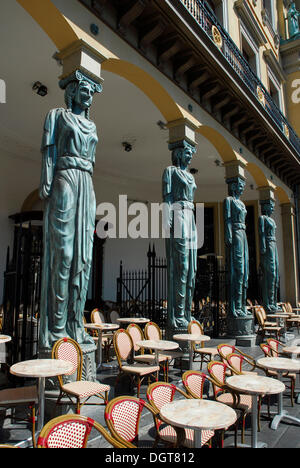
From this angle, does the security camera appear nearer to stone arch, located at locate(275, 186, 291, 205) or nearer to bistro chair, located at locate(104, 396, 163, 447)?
stone arch, located at locate(275, 186, 291, 205)

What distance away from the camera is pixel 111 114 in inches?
356

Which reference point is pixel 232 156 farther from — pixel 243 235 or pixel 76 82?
pixel 76 82

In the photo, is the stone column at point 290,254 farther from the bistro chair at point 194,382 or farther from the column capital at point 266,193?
the bistro chair at point 194,382

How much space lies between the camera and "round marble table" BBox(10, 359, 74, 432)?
319cm

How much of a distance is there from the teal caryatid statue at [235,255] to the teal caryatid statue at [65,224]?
5.32 m

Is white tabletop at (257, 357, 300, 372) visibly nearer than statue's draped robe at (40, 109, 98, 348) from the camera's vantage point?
No

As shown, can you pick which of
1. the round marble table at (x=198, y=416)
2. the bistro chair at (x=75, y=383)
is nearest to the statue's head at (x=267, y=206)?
the bistro chair at (x=75, y=383)

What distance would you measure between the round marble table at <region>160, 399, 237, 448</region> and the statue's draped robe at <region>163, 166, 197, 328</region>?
3.69 metres

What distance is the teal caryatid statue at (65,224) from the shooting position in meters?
4.25

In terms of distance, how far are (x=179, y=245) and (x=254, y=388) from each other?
342 cm

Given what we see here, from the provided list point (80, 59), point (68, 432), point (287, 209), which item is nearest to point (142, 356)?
point (68, 432)

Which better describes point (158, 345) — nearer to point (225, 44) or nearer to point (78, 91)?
point (78, 91)

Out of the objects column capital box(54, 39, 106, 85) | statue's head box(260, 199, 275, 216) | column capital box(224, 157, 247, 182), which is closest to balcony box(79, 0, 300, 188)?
column capital box(54, 39, 106, 85)

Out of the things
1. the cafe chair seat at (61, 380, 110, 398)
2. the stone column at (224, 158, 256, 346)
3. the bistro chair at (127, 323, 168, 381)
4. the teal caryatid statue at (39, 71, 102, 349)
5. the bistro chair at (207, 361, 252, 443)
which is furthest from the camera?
the stone column at (224, 158, 256, 346)
